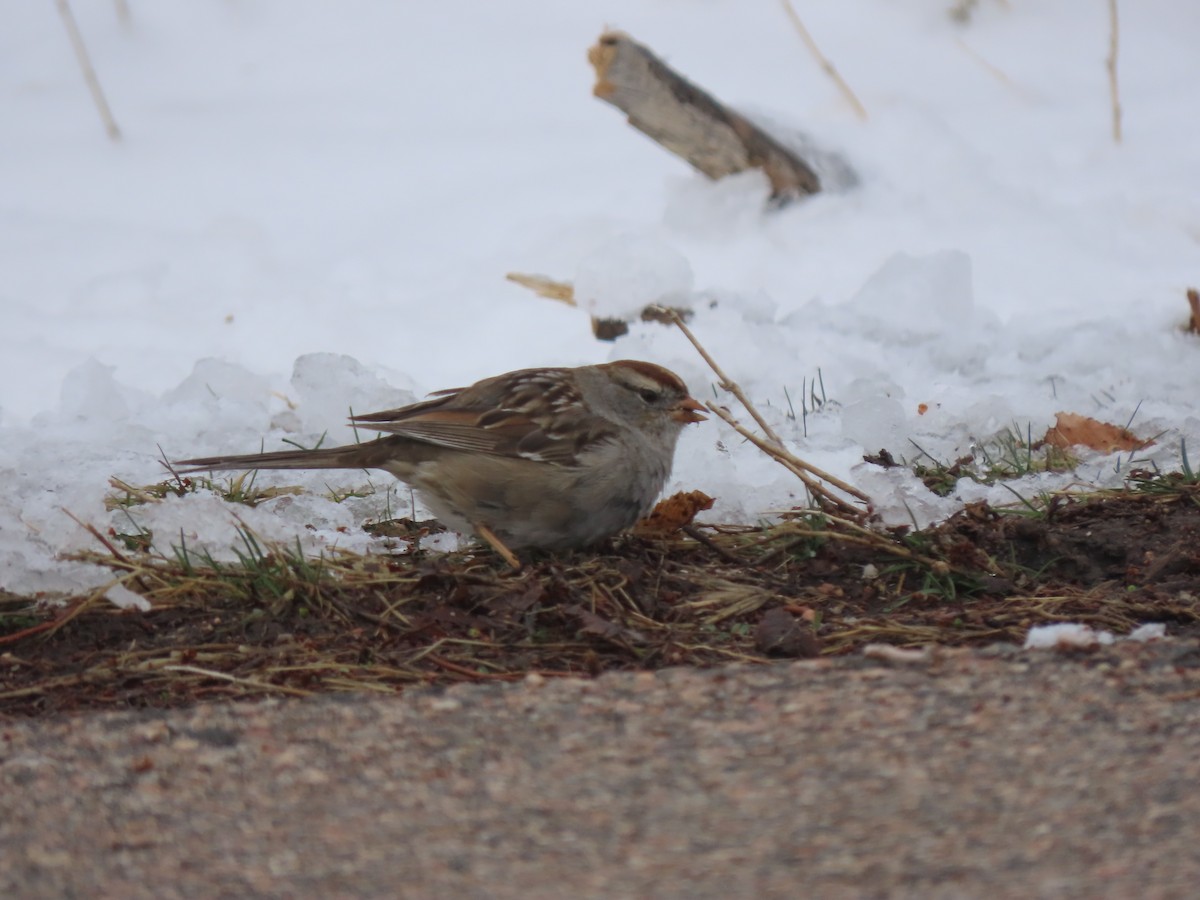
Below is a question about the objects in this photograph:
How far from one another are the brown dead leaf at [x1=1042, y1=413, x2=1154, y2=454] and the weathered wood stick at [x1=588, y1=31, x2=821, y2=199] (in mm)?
3297

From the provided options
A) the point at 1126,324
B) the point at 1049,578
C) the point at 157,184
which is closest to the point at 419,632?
the point at 1049,578

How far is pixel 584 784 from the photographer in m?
2.59

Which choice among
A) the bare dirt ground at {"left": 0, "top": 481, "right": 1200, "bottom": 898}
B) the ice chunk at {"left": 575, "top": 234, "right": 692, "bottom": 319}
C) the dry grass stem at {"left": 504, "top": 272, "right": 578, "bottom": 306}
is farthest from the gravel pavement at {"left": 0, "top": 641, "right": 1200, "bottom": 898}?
the dry grass stem at {"left": 504, "top": 272, "right": 578, "bottom": 306}

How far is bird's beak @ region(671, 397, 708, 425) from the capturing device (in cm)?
488

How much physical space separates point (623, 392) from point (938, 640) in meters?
1.61

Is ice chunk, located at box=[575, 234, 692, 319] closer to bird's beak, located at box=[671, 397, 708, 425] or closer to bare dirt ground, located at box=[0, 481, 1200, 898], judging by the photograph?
bird's beak, located at box=[671, 397, 708, 425]

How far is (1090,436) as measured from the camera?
564 centimetres

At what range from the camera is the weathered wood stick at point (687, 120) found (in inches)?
314

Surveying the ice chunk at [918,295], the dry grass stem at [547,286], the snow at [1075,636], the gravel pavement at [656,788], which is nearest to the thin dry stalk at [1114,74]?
the ice chunk at [918,295]

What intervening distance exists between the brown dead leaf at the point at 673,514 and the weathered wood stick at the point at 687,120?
12.9ft

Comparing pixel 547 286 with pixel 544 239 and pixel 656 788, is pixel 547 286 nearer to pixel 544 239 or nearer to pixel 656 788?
pixel 544 239

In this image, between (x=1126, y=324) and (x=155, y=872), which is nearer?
(x=155, y=872)

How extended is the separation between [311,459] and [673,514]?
111cm

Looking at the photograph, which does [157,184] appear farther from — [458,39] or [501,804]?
[501,804]
